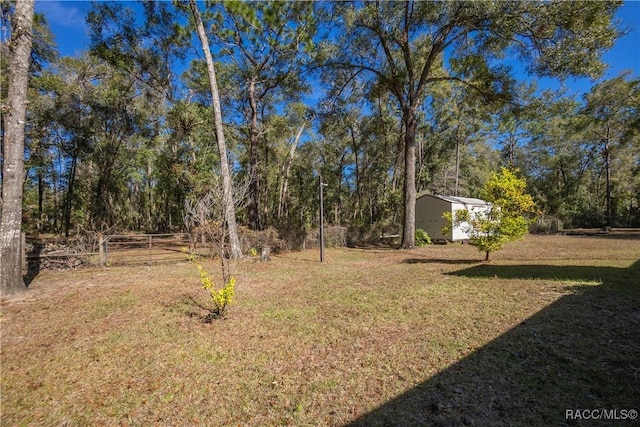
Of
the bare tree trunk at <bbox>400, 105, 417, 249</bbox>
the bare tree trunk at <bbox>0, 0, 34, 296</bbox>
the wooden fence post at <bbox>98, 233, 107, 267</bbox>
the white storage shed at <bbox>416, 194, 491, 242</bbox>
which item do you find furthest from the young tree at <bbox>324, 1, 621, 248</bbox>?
the wooden fence post at <bbox>98, 233, 107, 267</bbox>

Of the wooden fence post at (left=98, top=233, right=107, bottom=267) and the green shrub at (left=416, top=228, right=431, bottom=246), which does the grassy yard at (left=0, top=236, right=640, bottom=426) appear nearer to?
the wooden fence post at (left=98, top=233, right=107, bottom=267)

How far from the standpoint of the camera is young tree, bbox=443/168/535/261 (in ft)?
29.9

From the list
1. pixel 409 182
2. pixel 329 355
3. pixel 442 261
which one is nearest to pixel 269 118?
pixel 409 182

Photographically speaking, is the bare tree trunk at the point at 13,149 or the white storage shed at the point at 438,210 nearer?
the bare tree trunk at the point at 13,149

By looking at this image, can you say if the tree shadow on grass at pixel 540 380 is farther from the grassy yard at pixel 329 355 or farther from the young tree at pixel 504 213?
the young tree at pixel 504 213

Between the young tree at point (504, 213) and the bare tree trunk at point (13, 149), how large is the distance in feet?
41.2

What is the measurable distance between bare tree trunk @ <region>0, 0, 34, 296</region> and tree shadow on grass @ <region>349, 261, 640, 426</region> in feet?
26.1

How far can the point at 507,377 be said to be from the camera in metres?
2.86

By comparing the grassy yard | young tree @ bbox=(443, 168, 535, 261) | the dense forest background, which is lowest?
the grassy yard

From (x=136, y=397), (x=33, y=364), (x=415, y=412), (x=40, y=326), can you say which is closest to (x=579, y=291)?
(x=415, y=412)

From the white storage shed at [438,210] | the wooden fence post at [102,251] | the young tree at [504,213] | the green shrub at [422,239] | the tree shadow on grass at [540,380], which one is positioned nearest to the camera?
the tree shadow on grass at [540,380]

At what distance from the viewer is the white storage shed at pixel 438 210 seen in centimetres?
1758

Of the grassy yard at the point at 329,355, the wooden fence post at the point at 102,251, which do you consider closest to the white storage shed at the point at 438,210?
the grassy yard at the point at 329,355

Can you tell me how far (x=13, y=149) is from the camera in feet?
20.0
